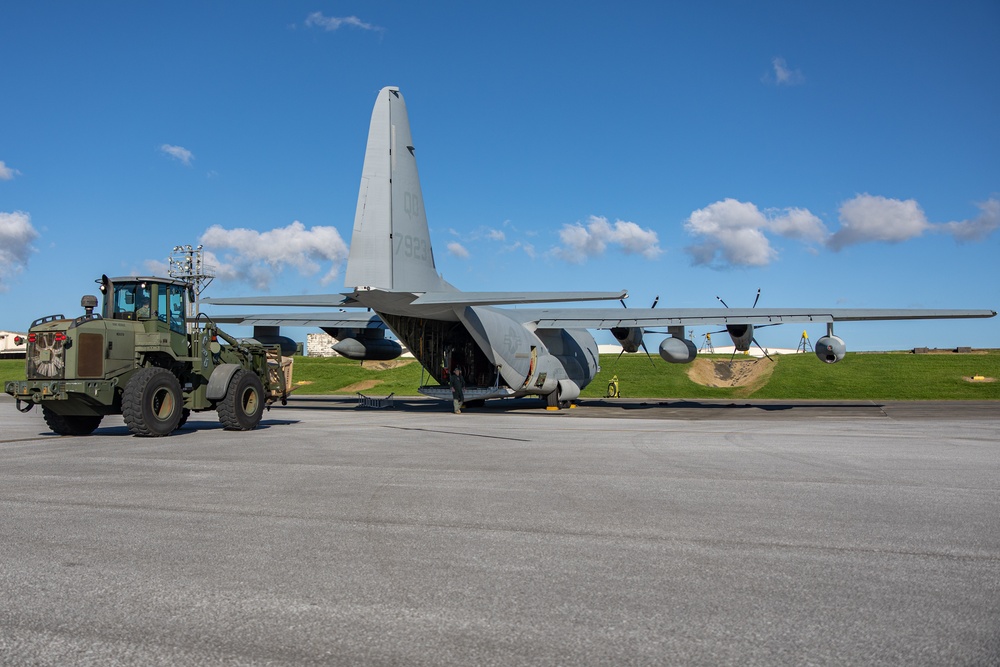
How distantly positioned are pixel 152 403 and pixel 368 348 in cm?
1718

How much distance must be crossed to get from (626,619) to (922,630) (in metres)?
1.39

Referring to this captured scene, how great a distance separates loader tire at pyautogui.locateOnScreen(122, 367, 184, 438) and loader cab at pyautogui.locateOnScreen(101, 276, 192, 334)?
1.37 meters

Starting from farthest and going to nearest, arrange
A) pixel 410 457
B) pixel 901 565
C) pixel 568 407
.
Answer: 1. pixel 568 407
2. pixel 410 457
3. pixel 901 565

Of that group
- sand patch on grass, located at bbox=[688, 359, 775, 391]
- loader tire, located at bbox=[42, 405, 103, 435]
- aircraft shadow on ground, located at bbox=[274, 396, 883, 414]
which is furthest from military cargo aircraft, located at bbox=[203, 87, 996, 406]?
sand patch on grass, located at bbox=[688, 359, 775, 391]

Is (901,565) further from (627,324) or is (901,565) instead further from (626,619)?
(627,324)

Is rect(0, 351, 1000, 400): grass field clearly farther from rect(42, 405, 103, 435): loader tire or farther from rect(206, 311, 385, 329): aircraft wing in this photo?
rect(42, 405, 103, 435): loader tire

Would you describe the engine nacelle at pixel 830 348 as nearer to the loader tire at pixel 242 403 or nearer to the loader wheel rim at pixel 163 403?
the loader tire at pixel 242 403

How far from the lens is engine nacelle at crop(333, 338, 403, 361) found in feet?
102

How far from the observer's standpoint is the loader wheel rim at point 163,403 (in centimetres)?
1479

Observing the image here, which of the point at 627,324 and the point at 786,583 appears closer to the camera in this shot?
the point at 786,583

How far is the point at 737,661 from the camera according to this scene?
3428 millimetres

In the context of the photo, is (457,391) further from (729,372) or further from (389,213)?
(729,372)

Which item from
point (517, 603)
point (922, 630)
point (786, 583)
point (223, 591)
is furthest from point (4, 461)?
point (922, 630)

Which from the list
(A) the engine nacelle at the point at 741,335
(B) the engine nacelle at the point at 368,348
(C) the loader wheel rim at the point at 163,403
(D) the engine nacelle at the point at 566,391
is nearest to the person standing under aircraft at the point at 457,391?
(D) the engine nacelle at the point at 566,391
